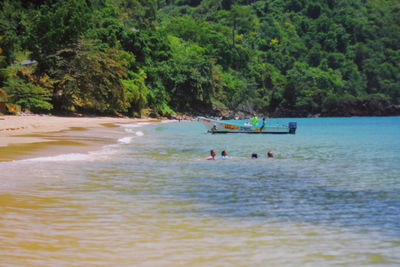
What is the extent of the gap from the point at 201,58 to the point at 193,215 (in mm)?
72271

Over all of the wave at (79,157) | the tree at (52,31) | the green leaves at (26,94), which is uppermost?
the tree at (52,31)

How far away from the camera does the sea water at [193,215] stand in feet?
20.9

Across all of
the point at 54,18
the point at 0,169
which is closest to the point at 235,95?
the point at 54,18

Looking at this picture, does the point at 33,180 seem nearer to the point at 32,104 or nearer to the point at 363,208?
the point at 363,208

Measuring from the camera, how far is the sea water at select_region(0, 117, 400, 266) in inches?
251

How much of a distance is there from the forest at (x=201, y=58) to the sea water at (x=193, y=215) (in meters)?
29.5

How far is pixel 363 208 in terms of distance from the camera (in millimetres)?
9773

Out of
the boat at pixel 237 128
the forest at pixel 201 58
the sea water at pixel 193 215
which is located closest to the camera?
the sea water at pixel 193 215

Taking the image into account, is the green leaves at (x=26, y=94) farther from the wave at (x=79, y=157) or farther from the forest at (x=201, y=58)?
the wave at (x=79, y=157)

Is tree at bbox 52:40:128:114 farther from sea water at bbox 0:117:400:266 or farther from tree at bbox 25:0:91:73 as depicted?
sea water at bbox 0:117:400:266

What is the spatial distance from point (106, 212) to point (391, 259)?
4.65 m

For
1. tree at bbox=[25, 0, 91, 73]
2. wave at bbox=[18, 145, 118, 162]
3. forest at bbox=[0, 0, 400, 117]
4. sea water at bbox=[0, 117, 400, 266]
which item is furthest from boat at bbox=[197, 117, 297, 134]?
sea water at bbox=[0, 117, 400, 266]

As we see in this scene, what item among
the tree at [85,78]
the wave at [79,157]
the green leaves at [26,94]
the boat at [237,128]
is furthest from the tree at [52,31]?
the wave at [79,157]

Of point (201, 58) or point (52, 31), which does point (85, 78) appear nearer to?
point (52, 31)
